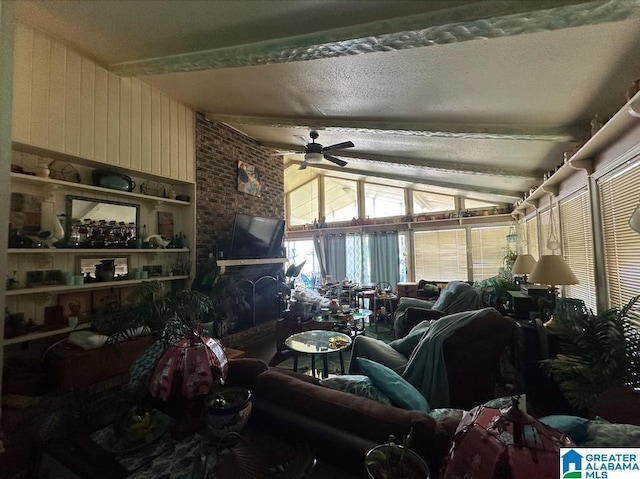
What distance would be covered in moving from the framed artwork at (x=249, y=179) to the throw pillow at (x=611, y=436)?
4.56m

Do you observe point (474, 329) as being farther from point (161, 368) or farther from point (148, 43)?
point (148, 43)

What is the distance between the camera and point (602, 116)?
7.17 feet

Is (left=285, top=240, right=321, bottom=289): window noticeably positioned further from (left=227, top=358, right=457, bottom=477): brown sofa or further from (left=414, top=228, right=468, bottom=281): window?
(left=227, top=358, right=457, bottom=477): brown sofa

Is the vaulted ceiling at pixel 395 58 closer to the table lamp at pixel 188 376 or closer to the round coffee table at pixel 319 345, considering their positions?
the table lamp at pixel 188 376

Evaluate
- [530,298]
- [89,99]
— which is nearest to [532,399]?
[530,298]

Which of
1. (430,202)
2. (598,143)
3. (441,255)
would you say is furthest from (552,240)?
(430,202)

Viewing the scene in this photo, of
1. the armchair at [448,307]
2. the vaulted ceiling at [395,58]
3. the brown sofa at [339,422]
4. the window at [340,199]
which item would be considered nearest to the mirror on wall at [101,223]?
the vaulted ceiling at [395,58]

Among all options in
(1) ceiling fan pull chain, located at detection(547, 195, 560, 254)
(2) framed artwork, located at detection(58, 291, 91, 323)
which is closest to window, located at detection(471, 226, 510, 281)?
(1) ceiling fan pull chain, located at detection(547, 195, 560, 254)

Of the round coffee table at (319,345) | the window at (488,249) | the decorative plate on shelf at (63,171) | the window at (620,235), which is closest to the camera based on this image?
the window at (620,235)

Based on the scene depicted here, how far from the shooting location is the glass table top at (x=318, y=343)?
2.87 meters

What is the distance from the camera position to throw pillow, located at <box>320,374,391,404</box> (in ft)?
4.66

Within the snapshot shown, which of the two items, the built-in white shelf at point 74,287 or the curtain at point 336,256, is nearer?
the built-in white shelf at point 74,287

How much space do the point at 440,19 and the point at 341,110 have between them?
1.70 metres

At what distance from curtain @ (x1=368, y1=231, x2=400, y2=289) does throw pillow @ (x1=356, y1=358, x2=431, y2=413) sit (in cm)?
554
